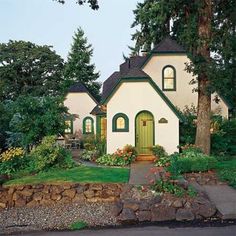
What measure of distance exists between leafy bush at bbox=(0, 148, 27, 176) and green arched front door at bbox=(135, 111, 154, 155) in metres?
6.49

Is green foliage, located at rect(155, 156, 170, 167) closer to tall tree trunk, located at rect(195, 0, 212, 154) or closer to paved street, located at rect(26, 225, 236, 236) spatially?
tall tree trunk, located at rect(195, 0, 212, 154)

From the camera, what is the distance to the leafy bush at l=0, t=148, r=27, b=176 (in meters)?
15.8

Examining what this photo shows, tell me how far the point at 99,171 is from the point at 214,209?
5.94 metres

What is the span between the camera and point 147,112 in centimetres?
2055

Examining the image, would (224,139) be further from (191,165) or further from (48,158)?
(48,158)

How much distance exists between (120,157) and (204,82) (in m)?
5.30

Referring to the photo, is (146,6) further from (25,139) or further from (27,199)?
(27,199)

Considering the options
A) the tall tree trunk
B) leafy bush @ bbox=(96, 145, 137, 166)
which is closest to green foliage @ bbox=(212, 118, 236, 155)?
the tall tree trunk

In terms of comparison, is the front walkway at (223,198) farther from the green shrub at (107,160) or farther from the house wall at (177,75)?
the house wall at (177,75)

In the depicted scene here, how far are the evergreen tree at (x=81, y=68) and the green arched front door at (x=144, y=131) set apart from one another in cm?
2840

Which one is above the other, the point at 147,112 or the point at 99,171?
the point at 147,112

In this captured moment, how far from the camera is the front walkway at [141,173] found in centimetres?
1388

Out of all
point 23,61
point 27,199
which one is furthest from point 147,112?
point 23,61

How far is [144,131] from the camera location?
20625 mm
